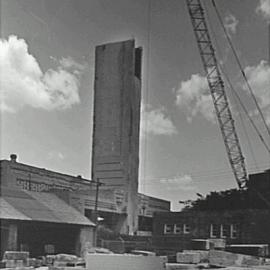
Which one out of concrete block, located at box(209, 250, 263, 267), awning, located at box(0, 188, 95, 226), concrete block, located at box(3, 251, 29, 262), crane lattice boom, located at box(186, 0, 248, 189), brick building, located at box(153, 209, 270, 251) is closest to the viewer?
concrete block, located at box(209, 250, 263, 267)

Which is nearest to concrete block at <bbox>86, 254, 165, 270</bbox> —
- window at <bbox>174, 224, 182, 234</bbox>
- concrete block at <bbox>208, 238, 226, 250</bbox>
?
concrete block at <bbox>208, 238, 226, 250</bbox>

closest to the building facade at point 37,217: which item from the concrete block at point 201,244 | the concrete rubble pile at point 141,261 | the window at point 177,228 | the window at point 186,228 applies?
the concrete rubble pile at point 141,261

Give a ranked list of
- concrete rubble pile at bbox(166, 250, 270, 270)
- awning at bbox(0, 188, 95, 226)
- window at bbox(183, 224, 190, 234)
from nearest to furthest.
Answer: concrete rubble pile at bbox(166, 250, 270, 270), awning at bbox(0, 188, 95, 226), window at bbox(183, 224, 190, 234)

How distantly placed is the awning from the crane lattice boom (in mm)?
2850

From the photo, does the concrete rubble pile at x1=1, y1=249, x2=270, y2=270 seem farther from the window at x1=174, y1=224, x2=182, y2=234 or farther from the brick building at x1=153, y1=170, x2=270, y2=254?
the window at x1=174, y1=224, x2=182, y2=234

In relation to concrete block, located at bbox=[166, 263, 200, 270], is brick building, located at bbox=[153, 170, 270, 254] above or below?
above

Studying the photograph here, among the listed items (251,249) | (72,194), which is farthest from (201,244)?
(72,194)

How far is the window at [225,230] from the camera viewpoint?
29.1 ft

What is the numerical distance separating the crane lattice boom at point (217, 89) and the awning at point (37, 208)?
2850 millimetres

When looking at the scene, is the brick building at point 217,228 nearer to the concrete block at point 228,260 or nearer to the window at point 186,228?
the window at point 186,228

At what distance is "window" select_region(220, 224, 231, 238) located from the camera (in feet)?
29.1

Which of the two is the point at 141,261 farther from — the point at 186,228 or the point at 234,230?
the point at 234,230

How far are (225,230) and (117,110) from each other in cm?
368

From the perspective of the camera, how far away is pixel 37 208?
8.64 metres
